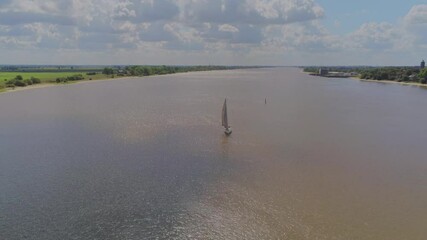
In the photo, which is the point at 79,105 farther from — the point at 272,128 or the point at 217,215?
the point at 217,215

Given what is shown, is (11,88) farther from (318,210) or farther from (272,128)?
(318,210)

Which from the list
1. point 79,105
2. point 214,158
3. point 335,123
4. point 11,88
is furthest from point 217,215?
point 11,88

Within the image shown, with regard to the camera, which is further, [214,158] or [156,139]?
[156,139]

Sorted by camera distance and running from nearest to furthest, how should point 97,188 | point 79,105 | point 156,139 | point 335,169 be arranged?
point 97,188 → point 335,169 → point 156,139 → point 79,105

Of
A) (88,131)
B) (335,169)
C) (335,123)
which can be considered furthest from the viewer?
(335,123)

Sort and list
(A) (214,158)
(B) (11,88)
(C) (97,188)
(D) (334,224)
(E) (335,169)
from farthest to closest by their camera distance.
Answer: (B) (11,88) → (A) (214,158) → (E) (335,169) → (C) (97,188) → (D) (334,224)

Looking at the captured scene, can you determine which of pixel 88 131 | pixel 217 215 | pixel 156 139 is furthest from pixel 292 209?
pixel 88 131
